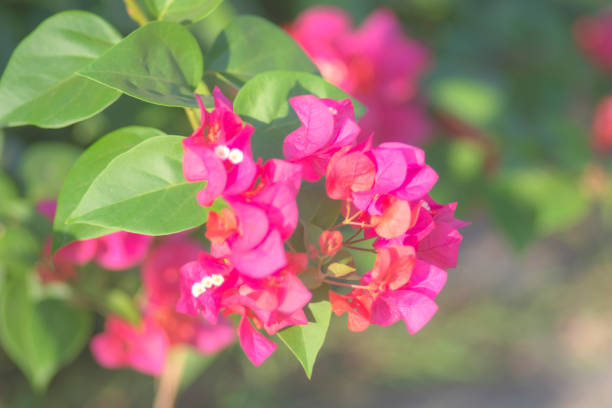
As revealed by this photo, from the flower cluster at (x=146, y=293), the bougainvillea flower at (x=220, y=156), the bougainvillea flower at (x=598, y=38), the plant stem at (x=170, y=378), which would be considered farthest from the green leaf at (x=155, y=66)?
the bougainvillea flower at (x=598, y=38)

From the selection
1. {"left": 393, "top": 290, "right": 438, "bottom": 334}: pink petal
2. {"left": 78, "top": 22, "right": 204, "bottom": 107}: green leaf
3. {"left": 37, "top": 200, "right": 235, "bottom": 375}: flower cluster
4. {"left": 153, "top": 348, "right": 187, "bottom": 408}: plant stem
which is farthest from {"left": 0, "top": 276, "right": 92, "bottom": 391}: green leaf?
{"left": 393, "top": 290, "right": 438, "bottom": 334}: pink petal

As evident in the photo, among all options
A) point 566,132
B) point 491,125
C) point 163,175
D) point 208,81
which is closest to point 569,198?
point 566,132

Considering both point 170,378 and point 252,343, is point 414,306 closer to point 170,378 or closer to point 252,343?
point 252,343

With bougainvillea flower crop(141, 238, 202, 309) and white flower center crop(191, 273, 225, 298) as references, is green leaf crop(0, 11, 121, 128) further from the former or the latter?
bougainvillea flower crop(141, 238, 202, 309)

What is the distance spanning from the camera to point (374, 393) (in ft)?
6.16

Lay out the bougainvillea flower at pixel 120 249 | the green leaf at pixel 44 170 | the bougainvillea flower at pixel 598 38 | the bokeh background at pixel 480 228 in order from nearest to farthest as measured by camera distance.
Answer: the bougainvillea flower at pixel 120 249 → the green leaf at pixel 44 170 → the bokeh background at pixel 480 228 → the bougainvillea flower at pixel 598 38

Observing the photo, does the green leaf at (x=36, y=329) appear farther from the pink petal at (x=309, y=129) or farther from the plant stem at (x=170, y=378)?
the pink petal at (x=309, y=129)

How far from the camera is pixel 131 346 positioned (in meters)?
1.04

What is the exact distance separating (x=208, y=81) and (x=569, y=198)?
1.07 m

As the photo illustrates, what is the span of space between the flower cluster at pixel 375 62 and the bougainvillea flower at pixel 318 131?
25.1 inches

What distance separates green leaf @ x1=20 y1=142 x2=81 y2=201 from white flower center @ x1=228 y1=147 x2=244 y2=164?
612mm

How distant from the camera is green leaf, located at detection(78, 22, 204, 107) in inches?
18.8

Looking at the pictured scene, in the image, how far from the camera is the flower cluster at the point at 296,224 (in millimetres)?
446

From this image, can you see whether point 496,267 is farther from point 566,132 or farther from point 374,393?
point 566,132
